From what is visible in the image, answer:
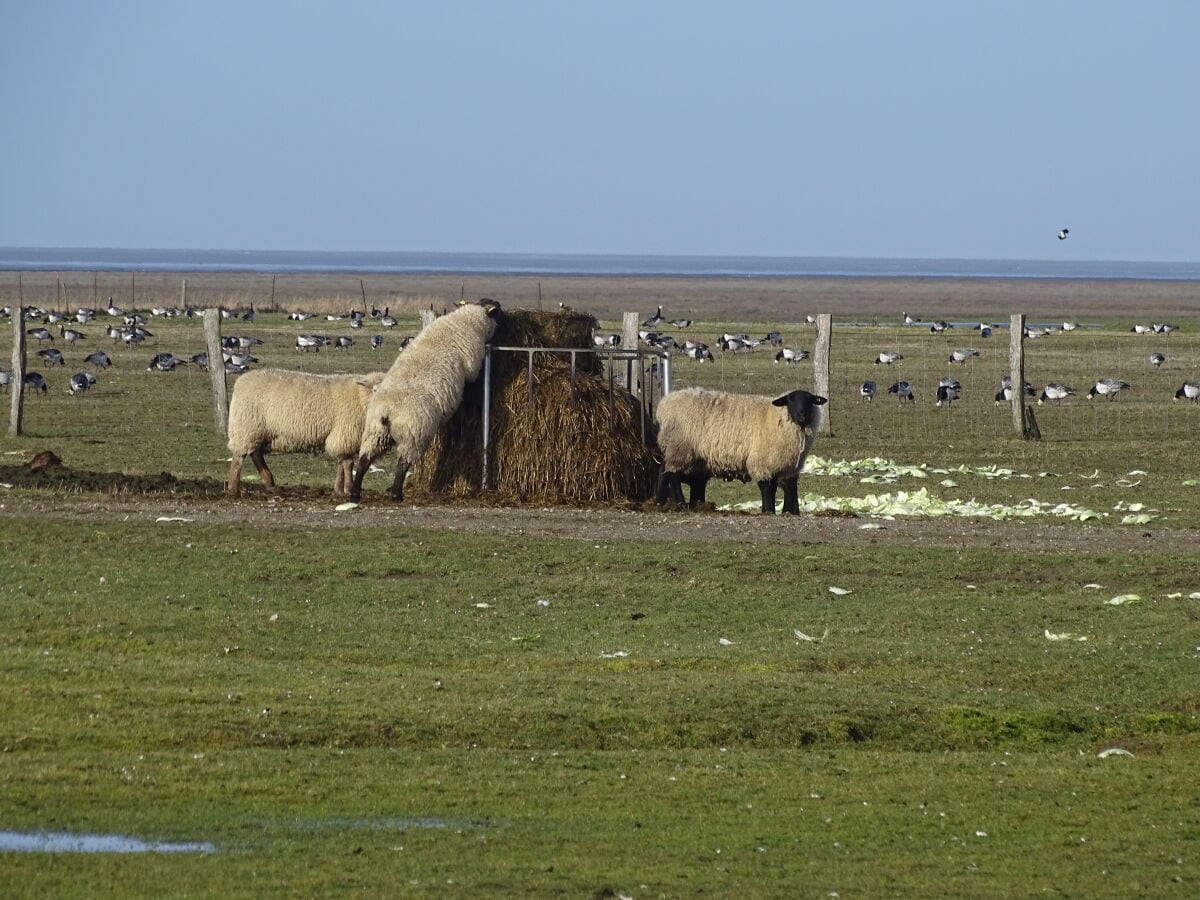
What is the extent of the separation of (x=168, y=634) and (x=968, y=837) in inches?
286


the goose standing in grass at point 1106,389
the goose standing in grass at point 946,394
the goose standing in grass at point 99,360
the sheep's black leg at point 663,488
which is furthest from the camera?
the goose standing in grass at point 99,360

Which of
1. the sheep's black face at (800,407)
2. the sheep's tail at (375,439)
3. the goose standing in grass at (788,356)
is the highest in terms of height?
the sheep's black face at (800,407)

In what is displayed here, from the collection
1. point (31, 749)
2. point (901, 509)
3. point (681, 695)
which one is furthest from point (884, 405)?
point (31, 749)

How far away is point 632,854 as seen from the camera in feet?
29.3

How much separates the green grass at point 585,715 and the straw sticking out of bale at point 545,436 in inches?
165

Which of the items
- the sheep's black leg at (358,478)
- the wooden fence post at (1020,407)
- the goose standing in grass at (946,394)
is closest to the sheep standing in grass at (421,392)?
the sheep's black leg at (358,478)

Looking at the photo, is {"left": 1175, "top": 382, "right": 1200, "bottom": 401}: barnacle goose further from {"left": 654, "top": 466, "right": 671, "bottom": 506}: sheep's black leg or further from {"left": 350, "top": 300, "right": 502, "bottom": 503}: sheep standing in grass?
{"left": 350, "top": 300, "right": 502, "bottom": 503}: sheep standing in grass

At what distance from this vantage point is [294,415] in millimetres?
22688

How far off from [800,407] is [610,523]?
290cm

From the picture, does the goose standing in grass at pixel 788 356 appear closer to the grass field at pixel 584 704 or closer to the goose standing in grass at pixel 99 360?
the goose standing in grass at pixel 99 360

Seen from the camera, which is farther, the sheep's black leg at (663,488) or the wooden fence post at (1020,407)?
the wooden fence post at (1020,407)

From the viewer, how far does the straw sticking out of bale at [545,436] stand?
23.0m

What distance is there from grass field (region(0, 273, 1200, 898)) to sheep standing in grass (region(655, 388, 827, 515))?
1.19 meters

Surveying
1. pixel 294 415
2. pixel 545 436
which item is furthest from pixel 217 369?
pixel 545 436
